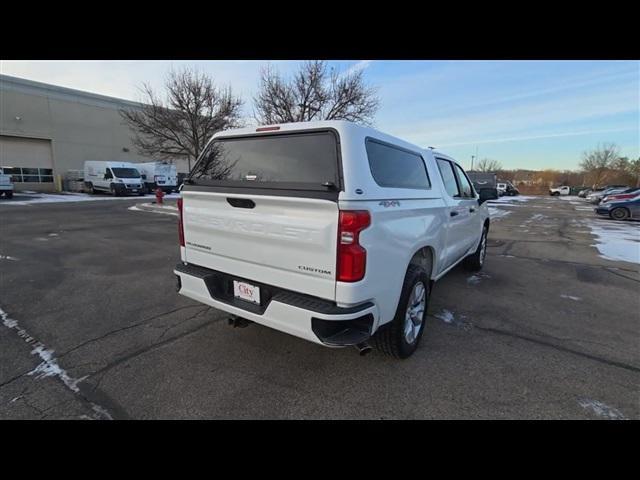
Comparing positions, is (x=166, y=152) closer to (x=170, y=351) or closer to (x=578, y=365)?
(x=170, y=351)

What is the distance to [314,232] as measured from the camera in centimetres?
232

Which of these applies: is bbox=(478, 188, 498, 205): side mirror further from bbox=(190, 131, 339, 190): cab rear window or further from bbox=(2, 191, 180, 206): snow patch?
bbox=(2, 191, 180, 206): snow patch

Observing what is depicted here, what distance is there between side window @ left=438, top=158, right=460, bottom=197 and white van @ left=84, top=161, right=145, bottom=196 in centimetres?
2595

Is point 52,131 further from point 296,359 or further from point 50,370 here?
point 296,359

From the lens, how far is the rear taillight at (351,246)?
2.22 metres

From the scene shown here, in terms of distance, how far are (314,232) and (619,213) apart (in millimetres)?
20064

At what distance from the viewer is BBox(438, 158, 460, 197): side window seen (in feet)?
13.8

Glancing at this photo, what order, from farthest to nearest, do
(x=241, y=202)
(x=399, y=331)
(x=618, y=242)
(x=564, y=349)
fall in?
(x=618, y=242) < (x=564, y=349) < (x=399, y=331) < (x=241, y=202)

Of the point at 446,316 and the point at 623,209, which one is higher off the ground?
the point at 623,209

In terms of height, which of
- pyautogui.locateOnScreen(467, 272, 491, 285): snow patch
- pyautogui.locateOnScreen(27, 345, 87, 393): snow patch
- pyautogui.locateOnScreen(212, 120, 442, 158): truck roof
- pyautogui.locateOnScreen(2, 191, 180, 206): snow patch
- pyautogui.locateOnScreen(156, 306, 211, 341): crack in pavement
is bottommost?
pyautogui.locateOnScreen(27, 345, 87, 393): snow patch

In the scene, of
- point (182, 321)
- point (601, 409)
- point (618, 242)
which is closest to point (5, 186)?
point (182, 321)

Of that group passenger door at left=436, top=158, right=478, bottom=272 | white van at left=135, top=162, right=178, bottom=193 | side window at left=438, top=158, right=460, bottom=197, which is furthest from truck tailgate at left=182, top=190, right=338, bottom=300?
white van at left=135, top=162, right=178, bottom=193

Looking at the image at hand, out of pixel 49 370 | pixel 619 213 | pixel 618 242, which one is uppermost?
pixel 619 213

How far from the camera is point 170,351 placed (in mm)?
3150
